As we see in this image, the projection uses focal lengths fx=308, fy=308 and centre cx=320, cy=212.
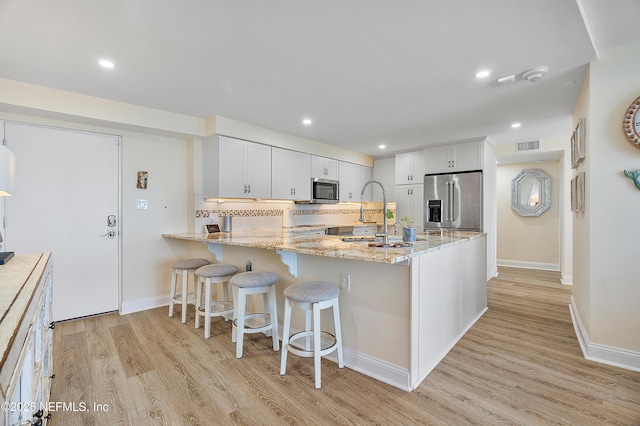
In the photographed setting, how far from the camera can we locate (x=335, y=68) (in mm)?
2566

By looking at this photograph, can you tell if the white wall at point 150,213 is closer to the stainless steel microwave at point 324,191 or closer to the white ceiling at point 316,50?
the white ceiling at point 316,50

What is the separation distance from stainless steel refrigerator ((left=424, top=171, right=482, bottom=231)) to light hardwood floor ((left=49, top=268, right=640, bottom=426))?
228cm

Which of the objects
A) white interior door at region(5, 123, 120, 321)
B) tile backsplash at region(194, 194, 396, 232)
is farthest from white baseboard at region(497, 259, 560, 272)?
white interior door at region(5, 123, 120, 321)

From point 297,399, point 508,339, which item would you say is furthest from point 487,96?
point 297,399

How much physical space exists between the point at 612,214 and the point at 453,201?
2.87m

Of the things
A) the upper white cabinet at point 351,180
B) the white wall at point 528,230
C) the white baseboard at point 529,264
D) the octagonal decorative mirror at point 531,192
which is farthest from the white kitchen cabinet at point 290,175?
the white baseboard at point 529,264

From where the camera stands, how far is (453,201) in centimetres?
523

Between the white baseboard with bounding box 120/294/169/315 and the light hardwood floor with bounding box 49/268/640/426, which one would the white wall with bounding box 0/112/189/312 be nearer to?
the white baseboard with bounding box 120/294/169/315

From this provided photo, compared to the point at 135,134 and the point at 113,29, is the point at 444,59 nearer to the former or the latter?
the point at 113,29

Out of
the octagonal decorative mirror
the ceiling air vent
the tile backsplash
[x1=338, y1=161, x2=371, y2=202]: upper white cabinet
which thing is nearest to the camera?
the tile backsplash

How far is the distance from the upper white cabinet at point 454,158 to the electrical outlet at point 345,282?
3.73 m

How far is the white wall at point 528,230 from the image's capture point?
610cm

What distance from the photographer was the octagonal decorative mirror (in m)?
6.14

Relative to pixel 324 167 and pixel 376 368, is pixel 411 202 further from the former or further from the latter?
pixel 376 368
